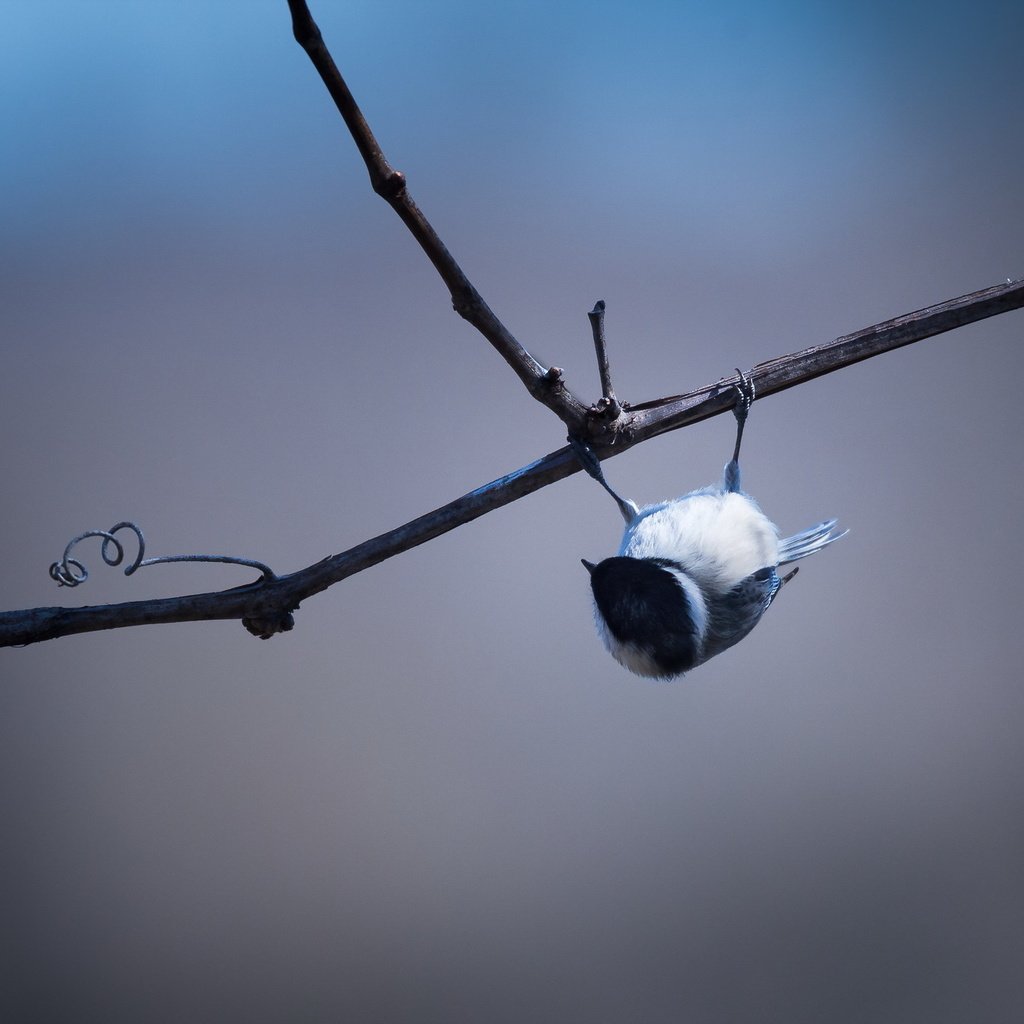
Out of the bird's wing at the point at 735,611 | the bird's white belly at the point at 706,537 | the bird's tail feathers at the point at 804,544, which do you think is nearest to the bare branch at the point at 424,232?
the bird's white belly at the point at 706,537

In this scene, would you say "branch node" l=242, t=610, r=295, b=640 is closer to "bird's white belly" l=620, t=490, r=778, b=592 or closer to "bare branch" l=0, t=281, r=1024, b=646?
"bare branch" l=0, t=281, r=1024, b=646

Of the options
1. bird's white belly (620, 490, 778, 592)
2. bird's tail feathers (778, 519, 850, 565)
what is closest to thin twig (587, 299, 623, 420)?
bird's white belly (620, 490, 778, 592)

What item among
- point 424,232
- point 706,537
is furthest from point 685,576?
point 424,232

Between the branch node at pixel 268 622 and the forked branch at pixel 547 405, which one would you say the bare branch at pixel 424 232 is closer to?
the forked branch at pixel 547 405

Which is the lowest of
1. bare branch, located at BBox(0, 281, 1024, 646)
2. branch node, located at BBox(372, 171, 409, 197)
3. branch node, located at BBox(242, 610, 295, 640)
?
branch node, located at BBox(242, 610, 295, 640)

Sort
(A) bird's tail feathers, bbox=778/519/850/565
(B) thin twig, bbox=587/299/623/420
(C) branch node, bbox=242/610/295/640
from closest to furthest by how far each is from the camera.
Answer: (B) thin twig, bbox=587/299/623/420 < (C) branch node, bbox=242/610/295/640 < (A) bird's tail feathers, bbox=778/519/850/565

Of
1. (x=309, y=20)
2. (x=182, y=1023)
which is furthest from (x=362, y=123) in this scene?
(x=182, y=1023)

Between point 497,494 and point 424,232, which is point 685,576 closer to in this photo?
point 497,494
